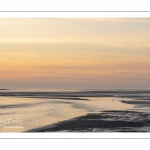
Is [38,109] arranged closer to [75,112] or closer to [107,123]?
[75,112]

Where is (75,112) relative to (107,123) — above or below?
above

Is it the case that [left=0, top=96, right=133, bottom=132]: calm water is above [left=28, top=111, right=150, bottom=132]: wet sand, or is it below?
above

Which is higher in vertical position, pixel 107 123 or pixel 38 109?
pixel 38 109

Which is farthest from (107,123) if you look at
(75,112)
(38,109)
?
(38,109)

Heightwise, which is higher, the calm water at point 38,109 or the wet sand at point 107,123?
the calm water at point 38,109
